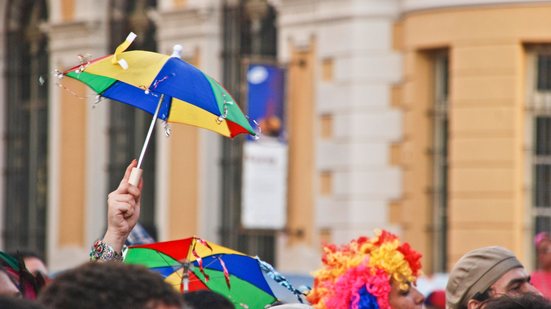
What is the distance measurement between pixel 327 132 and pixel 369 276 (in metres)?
11.8

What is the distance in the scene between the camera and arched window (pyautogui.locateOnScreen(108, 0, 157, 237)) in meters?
22.5

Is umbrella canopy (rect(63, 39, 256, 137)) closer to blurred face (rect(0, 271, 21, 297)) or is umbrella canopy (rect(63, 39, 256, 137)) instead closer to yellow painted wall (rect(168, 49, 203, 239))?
blurred face (rect(0, 271, 21, 297))

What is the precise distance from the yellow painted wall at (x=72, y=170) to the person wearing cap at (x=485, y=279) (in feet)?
50.4

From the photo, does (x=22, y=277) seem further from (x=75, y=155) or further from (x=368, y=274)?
(x=75, y=155)

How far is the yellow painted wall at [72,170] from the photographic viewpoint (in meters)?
23.3

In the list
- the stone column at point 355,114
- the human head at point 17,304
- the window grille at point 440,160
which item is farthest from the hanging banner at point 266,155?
the human head at point 17,304

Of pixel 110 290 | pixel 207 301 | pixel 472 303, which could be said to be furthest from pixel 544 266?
pixel 110 290

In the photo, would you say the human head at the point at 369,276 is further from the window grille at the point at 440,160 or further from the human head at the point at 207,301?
the window grille at the point at 440,160

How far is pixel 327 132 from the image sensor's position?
19922 millimetres

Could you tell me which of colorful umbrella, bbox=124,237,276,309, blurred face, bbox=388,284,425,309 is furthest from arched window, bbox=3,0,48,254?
blurred face, bbox=388,284,425,309

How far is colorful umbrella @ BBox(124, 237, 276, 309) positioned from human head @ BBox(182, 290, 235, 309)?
894 millimetres

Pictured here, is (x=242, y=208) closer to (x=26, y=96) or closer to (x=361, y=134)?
(x=361, y=134)

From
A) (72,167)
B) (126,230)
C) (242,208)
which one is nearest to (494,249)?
(126,230)

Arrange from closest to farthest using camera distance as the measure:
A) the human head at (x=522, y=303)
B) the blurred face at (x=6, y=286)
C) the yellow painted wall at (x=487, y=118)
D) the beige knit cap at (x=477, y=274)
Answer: the blurred face at (x=6, y=286) < the human head at (x=522, y=303) < the beige knit cap at (x=477, y=274) < the yellow painted wall at (x=487, y=118)
